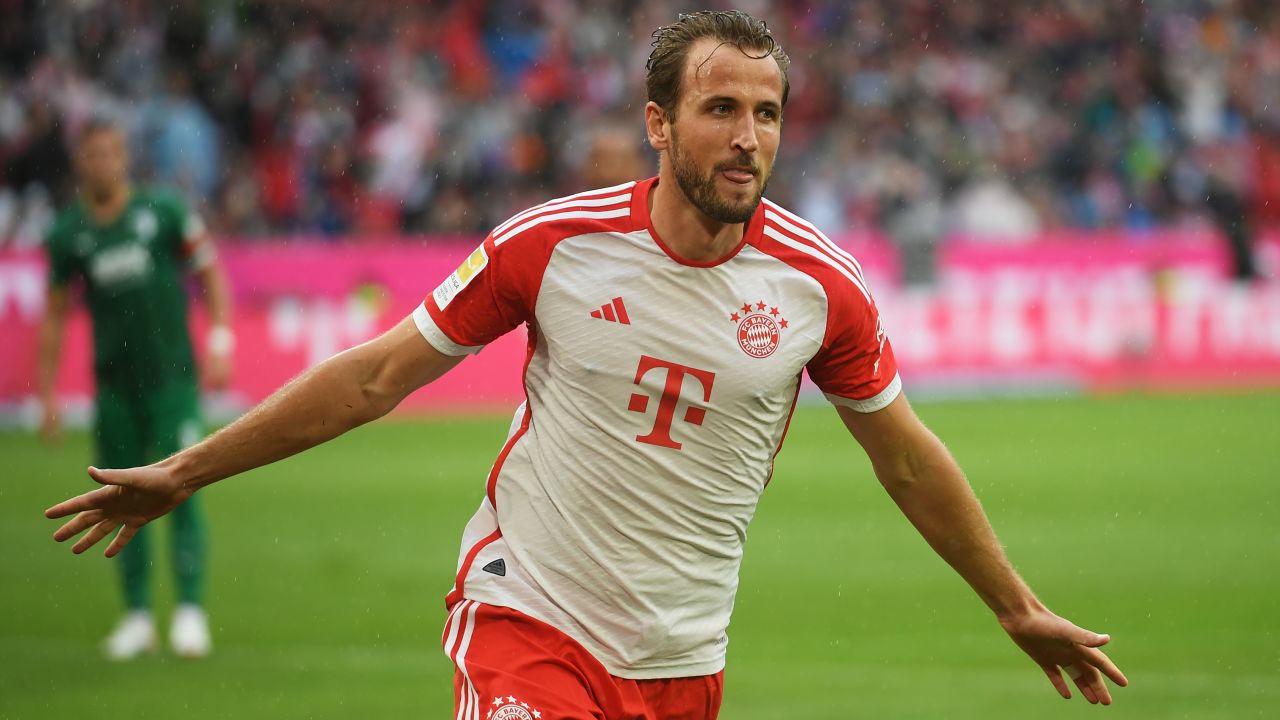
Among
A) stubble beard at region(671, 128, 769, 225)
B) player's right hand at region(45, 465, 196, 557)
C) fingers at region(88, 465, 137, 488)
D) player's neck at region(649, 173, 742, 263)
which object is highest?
stubble beard at region(671, 128, 769, 225)

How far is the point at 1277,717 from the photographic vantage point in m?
7.03

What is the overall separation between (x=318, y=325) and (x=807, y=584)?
8775 mm

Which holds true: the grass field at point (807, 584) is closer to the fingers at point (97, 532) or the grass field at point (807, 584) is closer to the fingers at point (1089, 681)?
the fingers at point (1089, 681)

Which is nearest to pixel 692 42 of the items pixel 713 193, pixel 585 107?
pixel 713 193

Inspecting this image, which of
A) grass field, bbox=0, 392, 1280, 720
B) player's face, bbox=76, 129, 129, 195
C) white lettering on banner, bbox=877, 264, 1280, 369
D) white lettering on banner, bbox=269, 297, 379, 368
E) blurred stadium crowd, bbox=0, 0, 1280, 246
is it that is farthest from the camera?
blurred stadium crowd, bbox=0, 0, 1280, 246

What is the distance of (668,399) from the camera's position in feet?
13.5

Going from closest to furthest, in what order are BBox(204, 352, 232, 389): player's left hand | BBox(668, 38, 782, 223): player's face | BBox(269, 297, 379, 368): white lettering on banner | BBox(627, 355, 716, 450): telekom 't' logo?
BBox(668, 38, 782, 223): player's face < BBox(627, 355, 716, 450): telekom 't' logo < BBox(204, 352, 232, 389): player's left hand < BBox(269, 297, 379, 368): white lettering on banner

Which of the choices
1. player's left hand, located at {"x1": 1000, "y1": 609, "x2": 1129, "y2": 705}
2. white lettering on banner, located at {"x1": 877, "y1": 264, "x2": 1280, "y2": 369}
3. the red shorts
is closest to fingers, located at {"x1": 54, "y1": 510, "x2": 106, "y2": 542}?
the red shorts

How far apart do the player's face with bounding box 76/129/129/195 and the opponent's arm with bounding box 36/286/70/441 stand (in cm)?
73

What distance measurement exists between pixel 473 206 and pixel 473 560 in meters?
17.7

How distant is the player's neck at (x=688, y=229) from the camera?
4.14 m

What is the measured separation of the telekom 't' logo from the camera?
162 inches

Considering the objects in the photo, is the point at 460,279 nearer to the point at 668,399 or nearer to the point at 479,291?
the point at 479,291

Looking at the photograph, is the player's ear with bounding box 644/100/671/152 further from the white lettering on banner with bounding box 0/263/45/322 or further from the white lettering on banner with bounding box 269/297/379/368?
the white lettering on banner with bounding box 0/263/45/322
